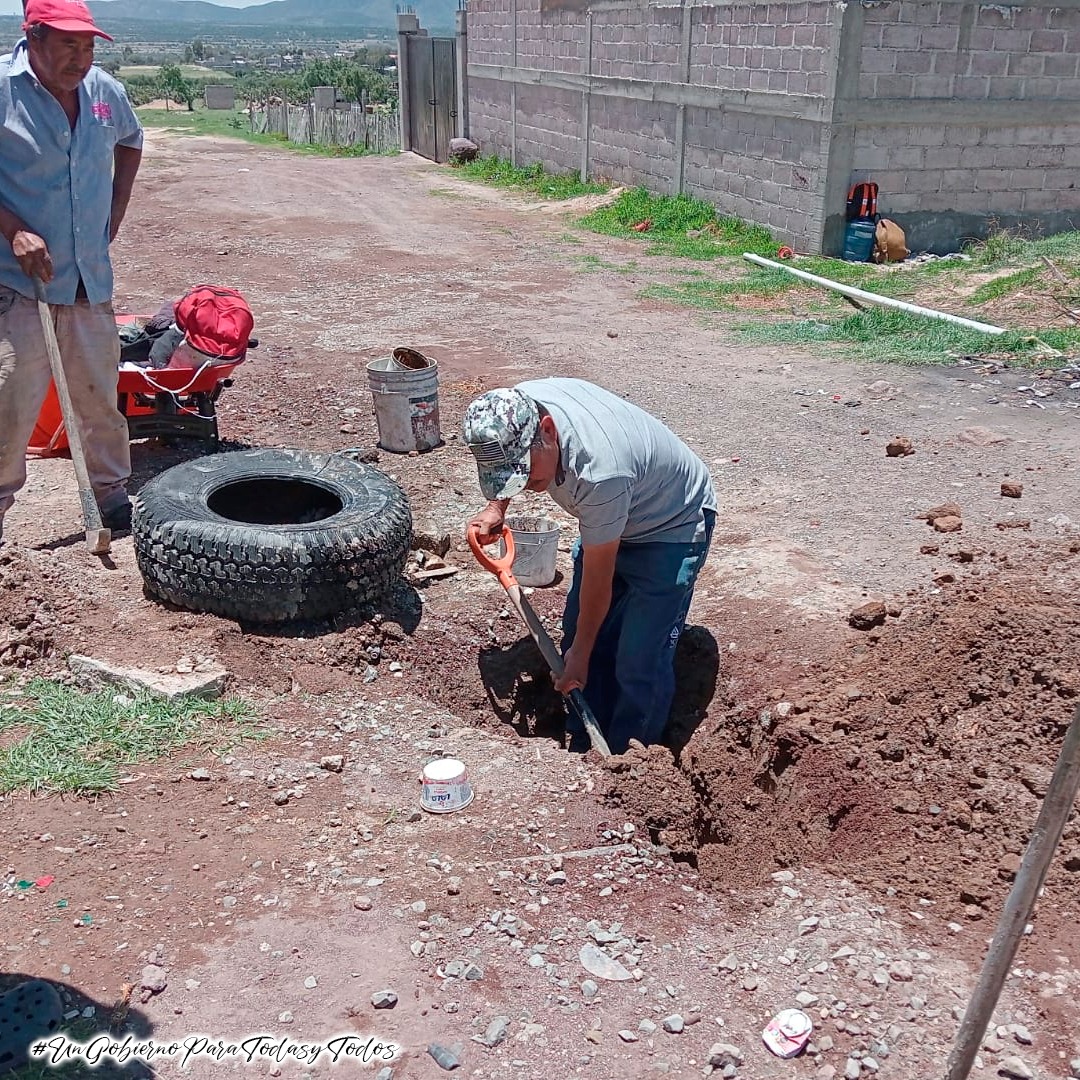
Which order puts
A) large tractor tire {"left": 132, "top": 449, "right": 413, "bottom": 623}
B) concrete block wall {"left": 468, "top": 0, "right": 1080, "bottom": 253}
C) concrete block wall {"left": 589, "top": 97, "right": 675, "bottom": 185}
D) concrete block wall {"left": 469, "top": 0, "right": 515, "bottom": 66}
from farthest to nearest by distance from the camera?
concrete block wall {"left": 469, "top": 0, "right": 515, "bottom": 66} < concrete block wall {"left": 589, "top": 97, "right": 675, "bottom": 185} < concrete block wall {"left": 468, "top": 0, "right": 1080, "bottom": 253} < large tractor tire {"left": 132, "top": 449, "right": 413, "bottom": 623}

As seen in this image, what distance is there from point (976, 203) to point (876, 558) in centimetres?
873

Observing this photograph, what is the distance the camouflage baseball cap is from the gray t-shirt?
0.16 meters

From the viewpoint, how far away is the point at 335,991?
253cm

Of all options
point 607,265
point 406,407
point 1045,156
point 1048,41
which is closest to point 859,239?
point 1045,156

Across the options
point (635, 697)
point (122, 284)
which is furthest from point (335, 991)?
point (122, 284)

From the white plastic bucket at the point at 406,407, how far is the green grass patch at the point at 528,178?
10.7m

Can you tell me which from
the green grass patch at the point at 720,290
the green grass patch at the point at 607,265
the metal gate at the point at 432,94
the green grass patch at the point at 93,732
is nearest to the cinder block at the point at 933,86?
the green grass patch at the point at 720,290

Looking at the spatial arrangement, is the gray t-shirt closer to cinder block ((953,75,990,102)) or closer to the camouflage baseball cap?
the camouflage baseball cap

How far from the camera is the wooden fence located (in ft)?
80.7

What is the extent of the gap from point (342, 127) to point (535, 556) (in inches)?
911

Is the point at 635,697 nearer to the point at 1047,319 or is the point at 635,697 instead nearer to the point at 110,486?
the point at 110,486

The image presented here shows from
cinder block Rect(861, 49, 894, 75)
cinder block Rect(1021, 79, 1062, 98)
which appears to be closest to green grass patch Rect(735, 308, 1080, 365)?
cinder block Rect(861, 49, 894, 75)

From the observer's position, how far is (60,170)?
4.50m

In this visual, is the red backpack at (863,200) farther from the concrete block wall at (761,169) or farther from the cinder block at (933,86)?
the cinder block at (933,86)
